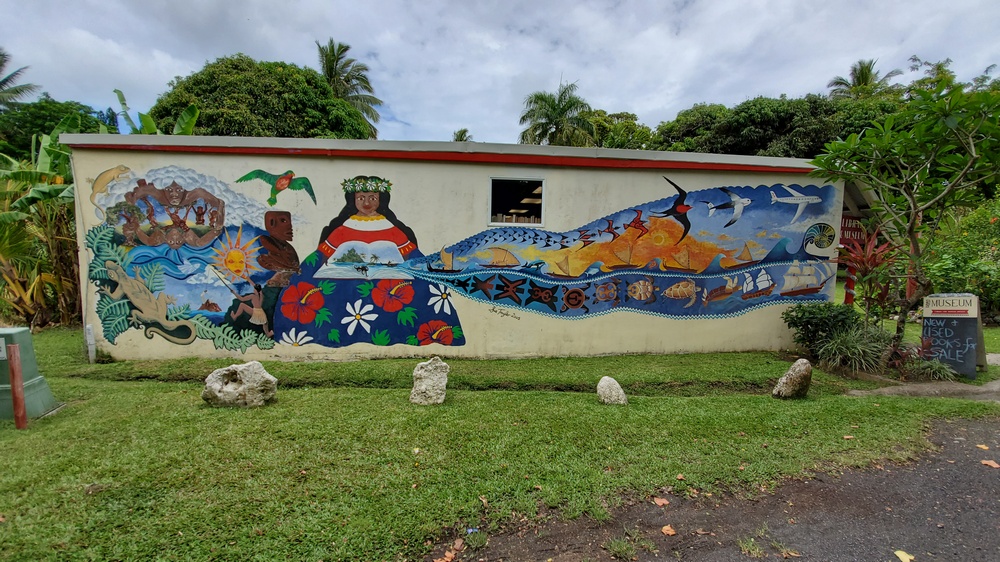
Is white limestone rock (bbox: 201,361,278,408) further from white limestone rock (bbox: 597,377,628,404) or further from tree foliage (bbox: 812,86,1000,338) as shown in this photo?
tree foliage (bbox: 812,86,1000,338)

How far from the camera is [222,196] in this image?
19.7 feet

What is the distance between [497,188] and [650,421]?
4.07 meters

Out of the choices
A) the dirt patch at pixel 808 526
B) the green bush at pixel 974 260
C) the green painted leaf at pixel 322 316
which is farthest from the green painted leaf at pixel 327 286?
the green bush at pixel 974 260

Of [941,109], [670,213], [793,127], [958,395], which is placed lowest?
[958,395]

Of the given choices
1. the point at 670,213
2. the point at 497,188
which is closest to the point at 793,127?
the point at 670,213

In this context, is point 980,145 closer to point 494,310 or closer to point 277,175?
point 494,310

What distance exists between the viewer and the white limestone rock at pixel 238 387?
4.37m

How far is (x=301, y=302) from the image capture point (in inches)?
244

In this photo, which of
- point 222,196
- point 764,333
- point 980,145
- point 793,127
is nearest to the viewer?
point 980,145

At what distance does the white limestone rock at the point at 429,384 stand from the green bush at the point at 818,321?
5757 millimetres

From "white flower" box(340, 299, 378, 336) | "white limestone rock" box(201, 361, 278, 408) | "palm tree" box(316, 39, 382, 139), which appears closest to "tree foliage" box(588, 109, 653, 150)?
"palm tree" box(316, 39, 382, 139)

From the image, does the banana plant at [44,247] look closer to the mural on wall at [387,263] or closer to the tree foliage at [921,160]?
the mural on wall at [387,263]

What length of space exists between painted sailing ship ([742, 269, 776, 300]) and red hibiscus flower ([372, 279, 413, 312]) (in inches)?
218

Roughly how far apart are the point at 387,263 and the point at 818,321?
22.2 feet
